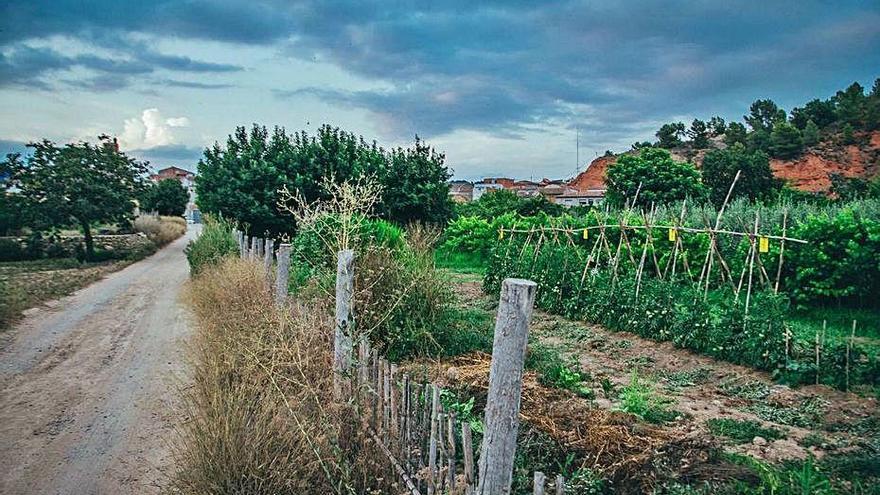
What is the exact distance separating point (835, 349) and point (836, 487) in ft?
10.5

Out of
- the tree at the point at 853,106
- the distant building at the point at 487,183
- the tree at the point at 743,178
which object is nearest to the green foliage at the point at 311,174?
the tree at the point at 743,178

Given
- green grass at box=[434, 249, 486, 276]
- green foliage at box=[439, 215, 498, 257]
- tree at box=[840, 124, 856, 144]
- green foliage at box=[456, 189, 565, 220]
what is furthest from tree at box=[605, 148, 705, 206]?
tree at box=[840, 124, 856, 144]

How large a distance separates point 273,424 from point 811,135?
53.9 m

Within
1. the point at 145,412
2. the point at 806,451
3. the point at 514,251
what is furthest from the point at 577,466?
the point at 514,251

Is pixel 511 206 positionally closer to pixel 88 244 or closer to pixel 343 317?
pixel 88 244

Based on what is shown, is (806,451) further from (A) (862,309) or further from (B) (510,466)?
(A) (862,309)

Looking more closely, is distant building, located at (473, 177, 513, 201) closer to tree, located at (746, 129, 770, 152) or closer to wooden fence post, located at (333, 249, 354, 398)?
tree, located at (746, 129, 770, 152)

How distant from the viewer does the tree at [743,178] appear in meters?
34.4

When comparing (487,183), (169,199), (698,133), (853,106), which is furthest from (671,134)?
(169,199)

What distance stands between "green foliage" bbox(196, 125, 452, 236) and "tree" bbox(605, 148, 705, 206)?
18.3 metres

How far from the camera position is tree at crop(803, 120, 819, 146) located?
46.5m

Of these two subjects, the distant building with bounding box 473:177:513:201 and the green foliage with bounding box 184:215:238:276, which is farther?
the distant building with bounding box 473:177:513:201

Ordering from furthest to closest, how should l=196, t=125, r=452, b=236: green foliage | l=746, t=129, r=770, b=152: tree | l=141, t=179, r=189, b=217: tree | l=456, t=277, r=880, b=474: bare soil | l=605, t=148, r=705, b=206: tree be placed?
l=746, t=129, r=770, b=152: tree
l=141, t=179, r=189, b=217: tree
l=605, t=148, r=705, b=206: tree
l=196, t=125, r=452, b=236: green foliage
l=456, t=277, r=880, b=474: bare soil

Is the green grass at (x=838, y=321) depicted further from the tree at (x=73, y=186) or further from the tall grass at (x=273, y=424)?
the tree at (x=73, y=186)
